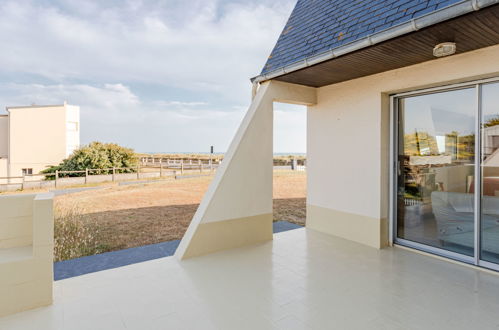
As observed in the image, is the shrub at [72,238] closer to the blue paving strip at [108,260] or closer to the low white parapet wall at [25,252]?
the blue paving strip at [108,260]

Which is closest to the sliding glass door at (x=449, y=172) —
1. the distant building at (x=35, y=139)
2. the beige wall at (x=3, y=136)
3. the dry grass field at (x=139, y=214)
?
the dry grass field at (x=139, y=214)

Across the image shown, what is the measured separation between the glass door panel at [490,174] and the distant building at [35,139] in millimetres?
28029

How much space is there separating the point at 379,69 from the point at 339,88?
3.59 feet

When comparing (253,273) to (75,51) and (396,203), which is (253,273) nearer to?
(396,203)

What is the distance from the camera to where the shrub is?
17.9ft

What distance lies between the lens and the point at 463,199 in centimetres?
433

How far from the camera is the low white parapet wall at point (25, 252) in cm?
294

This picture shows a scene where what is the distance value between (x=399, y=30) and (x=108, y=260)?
18.8ft

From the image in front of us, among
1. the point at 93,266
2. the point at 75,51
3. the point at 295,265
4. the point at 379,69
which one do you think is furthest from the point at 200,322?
the point at 75,51

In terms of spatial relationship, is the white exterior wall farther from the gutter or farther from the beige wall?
the gutter

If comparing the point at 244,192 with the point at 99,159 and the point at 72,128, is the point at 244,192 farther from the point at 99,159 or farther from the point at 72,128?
the point at 72,128

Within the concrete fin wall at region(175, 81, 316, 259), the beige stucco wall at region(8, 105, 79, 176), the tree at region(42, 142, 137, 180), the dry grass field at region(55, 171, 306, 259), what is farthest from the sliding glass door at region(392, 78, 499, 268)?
the beige stucco wall at region(8, 105, 79, 176)

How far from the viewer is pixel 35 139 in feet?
78.7

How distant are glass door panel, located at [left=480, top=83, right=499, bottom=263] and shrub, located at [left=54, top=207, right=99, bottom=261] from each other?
23.8ft
